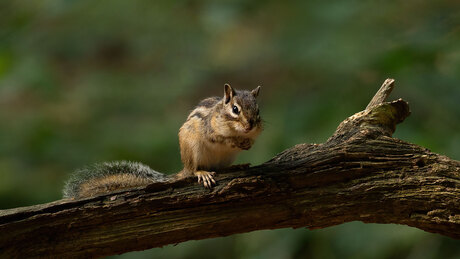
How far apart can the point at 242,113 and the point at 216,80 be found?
113 inches

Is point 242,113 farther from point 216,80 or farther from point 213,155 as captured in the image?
point 216,80

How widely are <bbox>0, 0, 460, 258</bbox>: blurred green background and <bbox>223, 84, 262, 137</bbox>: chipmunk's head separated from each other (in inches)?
34.0

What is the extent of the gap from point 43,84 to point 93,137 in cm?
77

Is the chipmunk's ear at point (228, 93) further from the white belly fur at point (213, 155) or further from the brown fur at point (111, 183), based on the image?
the brown fur at point (111, 183)

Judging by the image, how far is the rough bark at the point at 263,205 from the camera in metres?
1.84

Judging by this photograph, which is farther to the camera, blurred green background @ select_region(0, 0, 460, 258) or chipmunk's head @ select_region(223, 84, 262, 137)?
blurred green background @ select_region(0, 0, 460, 258)

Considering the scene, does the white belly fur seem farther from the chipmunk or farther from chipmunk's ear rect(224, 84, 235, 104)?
chipmunk's ear rect(224, 84, 235, 104)

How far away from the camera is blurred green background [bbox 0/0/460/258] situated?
2.97 meters

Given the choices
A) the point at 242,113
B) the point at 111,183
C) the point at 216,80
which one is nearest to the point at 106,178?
the point at 111,183

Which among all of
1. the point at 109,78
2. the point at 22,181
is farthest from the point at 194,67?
the point at 22,181

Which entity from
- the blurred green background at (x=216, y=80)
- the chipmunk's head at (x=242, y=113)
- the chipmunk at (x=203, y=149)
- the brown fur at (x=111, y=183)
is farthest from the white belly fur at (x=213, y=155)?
the blurred green background at (x=216, y=80)

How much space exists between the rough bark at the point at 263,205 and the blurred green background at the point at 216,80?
85 centimetres

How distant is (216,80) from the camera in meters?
5.09

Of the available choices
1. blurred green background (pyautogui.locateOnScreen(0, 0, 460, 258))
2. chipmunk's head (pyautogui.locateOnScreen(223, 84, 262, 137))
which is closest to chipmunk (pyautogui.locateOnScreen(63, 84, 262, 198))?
chipmunk's head (pyautogui.locateOnScreen(223, 84, 262, 137))
